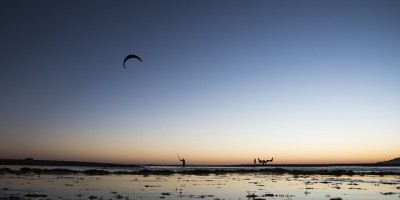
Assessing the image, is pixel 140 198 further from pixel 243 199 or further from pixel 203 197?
pixel 243 199

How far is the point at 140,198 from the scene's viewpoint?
1215 inches

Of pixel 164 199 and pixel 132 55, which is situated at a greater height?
pixel 132 55

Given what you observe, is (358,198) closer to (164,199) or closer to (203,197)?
(203,197)

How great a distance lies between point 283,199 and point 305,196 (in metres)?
3.14

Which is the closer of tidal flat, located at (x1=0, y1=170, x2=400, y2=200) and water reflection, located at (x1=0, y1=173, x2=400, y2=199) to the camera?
tidal flat, located at (x1=0, y1=170, x2=400, y2=200)

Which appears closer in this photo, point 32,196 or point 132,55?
point 32,196

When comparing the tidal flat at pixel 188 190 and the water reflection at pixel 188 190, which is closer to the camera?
the tidal flat at pixel 188 190

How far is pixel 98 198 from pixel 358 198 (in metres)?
21.6

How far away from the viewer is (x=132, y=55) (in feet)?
151

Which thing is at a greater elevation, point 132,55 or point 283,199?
point 132,55

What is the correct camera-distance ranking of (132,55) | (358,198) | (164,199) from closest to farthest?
(164,199) → (358,198) → (132,55)

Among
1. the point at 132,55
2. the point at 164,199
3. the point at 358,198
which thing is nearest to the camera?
the point at 164,199

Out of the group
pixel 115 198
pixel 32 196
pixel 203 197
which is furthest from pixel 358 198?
pixel 32 196

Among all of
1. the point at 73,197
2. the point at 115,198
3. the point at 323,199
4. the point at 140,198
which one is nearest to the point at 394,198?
the point at 323,199
